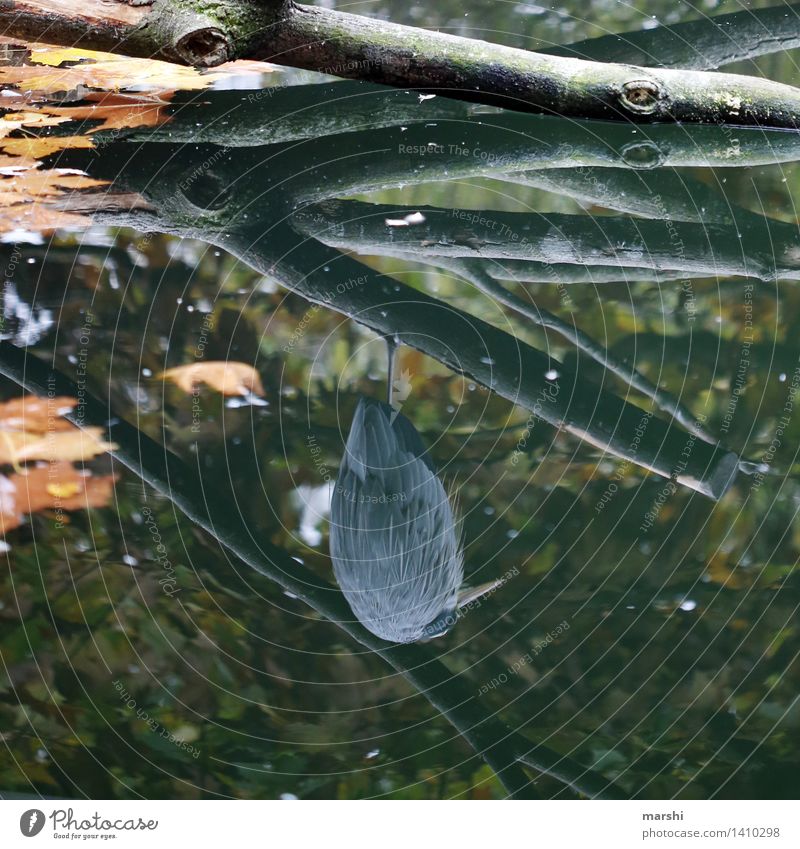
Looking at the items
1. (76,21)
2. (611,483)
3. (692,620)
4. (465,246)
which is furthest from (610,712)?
(76,21)

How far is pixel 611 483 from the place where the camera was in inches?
67.7

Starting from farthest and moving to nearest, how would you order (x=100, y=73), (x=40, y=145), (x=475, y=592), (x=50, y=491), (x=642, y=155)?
1. (x=100, y=73)
2. (x=642, y=155)
3. (x=40, y=145)
4. (x=50, y=491)
5. (x=475, y=592)

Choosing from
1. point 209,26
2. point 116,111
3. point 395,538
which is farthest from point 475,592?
point 116,111

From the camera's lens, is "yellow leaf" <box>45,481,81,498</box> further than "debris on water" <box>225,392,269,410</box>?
No

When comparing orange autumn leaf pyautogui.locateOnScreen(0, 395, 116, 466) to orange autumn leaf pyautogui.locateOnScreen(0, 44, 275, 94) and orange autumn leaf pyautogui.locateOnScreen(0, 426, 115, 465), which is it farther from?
orange autumn leaf pyautogui.locateOnScreen(0, 44, 275, 94)

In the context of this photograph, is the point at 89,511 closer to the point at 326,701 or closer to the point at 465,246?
the point at 326,701

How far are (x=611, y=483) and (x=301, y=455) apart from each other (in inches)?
23.3

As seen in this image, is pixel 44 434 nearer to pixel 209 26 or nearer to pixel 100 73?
pixel 209 26

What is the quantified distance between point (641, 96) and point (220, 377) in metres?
1.61

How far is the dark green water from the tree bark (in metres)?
0.20

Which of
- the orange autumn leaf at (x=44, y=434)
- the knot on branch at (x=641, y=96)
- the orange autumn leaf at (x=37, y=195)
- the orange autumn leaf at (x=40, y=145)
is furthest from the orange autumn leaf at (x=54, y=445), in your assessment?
the knot on branch at (x=641, y=96)

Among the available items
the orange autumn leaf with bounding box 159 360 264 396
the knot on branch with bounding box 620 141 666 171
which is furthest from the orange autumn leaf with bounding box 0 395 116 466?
the knot on branch with bounding box 620 141 666 171

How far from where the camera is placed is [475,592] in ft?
5.15

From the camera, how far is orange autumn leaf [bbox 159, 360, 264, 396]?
6.11ft
